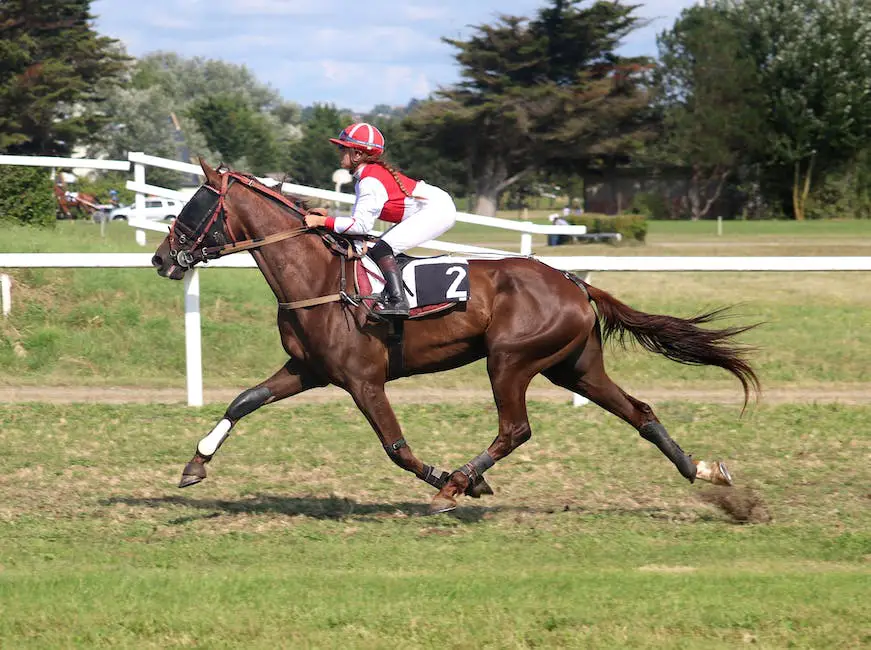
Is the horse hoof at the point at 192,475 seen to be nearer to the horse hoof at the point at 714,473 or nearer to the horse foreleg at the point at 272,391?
the horse foreleg at the point at 272,391

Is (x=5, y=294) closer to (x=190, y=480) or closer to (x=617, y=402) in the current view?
(x=190, y=480)

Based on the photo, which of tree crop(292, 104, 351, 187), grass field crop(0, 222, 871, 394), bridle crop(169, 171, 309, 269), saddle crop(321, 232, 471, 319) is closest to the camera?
saddle crop(321, 232, 471, 319)

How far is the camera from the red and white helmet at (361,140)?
6.57 metres

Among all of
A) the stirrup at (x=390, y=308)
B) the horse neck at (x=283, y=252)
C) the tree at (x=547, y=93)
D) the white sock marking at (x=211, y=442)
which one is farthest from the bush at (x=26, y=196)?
the tree at (x=547, y=93)

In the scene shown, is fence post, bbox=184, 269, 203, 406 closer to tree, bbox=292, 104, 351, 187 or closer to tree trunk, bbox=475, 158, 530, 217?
tree trunk, bbox=475, 158, 530, 217

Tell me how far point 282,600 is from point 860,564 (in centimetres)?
271

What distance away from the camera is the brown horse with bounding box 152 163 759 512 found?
21.6ft

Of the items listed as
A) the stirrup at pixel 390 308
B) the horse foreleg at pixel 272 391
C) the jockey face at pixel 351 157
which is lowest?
the horse foreleg at pixel 272 391

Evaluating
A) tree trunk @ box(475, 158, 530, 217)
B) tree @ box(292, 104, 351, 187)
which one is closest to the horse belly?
tree trunk @ box(475, 158, 530, 217)

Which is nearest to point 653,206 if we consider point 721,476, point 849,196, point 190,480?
point 849,196

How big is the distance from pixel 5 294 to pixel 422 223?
6.67m

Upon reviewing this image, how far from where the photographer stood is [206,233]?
22.1 feet

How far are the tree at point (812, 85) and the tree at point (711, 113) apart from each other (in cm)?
87

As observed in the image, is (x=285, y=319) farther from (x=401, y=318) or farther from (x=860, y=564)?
(x=860, y=564)
